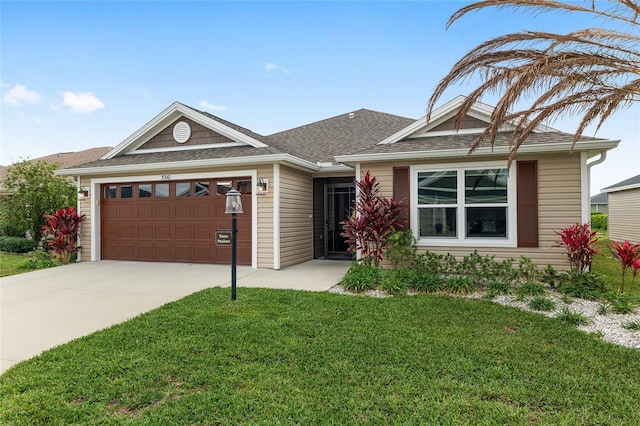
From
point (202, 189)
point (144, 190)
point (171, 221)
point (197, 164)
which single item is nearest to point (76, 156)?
point (144, 190)

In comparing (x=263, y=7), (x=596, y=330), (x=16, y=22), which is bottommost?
(x=596, y=330)

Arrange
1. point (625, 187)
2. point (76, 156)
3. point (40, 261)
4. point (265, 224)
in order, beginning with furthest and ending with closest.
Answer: point (76, 156) → point (625, 187) → point (40, 261) → point (265, 224)

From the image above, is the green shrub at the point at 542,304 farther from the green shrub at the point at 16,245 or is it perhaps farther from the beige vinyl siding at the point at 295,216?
the green shrub at the point at 16,245

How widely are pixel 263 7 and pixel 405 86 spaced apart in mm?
5192

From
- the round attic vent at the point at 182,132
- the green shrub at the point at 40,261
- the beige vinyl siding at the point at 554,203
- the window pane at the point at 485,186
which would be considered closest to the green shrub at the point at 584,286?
the beige vinyl siding at the point at 554,203

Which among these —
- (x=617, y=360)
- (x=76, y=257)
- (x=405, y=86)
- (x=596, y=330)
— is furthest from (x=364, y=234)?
(x=76, y=257)

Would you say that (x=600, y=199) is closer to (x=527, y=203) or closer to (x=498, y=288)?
(x=527, y=203)

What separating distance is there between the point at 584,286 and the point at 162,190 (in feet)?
32.4

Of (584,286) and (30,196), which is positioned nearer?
(584,286)

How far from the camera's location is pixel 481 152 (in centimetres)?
712

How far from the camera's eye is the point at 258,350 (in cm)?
360

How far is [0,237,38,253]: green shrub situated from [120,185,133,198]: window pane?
5.61 meters

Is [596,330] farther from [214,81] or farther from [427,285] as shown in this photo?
[214,81]

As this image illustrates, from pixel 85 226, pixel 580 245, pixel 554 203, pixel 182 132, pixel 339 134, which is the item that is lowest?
pixel 580 245
